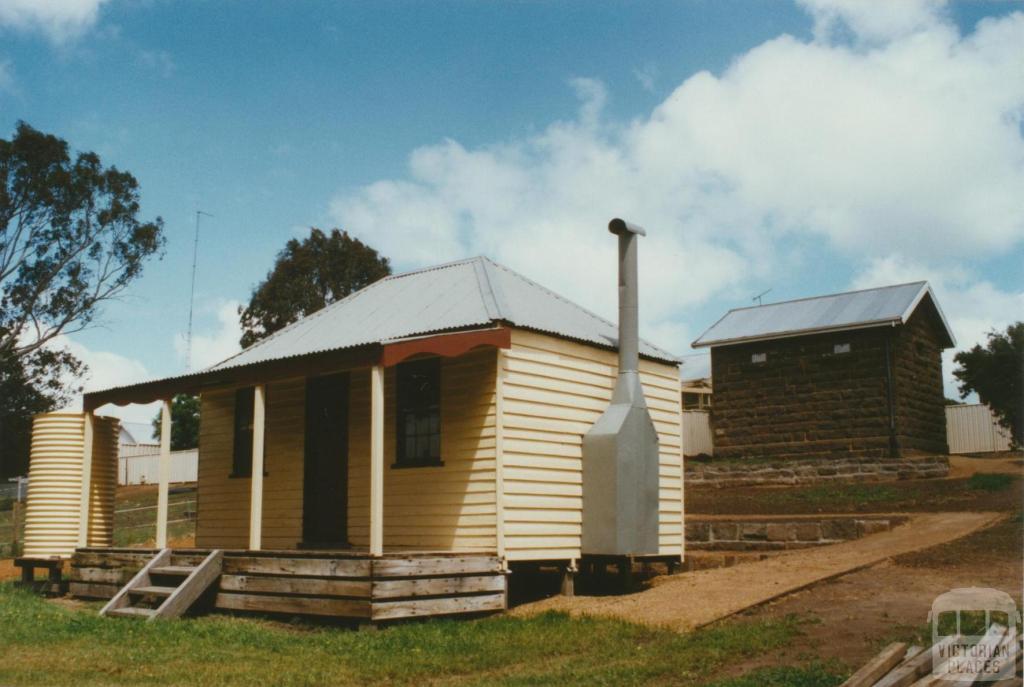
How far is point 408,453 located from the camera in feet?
44.6

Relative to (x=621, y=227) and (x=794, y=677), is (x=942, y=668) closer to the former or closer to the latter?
(x=794, y=677)

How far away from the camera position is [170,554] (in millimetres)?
13586

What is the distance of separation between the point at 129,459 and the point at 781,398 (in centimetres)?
3307

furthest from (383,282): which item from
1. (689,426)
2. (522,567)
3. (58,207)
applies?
(58,207)

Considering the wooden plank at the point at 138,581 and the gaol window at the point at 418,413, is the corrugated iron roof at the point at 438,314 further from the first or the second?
the wooden plank at the point at 138,581

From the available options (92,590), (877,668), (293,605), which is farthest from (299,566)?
(877,668)

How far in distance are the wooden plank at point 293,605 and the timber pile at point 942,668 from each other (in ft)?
19.3

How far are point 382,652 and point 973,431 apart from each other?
25676mm

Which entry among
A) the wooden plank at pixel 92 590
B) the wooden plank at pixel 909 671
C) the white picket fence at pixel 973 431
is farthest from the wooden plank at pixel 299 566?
the white picket fence at pixel 973 431

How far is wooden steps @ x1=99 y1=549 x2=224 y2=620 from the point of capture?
11930 mm

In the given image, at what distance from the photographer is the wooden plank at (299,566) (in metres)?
11.0

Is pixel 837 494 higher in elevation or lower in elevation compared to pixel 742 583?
higher

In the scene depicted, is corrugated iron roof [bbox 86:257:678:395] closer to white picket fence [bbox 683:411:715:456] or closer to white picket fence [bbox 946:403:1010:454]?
white picket fence [bbox 683:411:715:456]

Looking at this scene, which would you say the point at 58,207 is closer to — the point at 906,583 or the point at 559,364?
the point at 559,364
